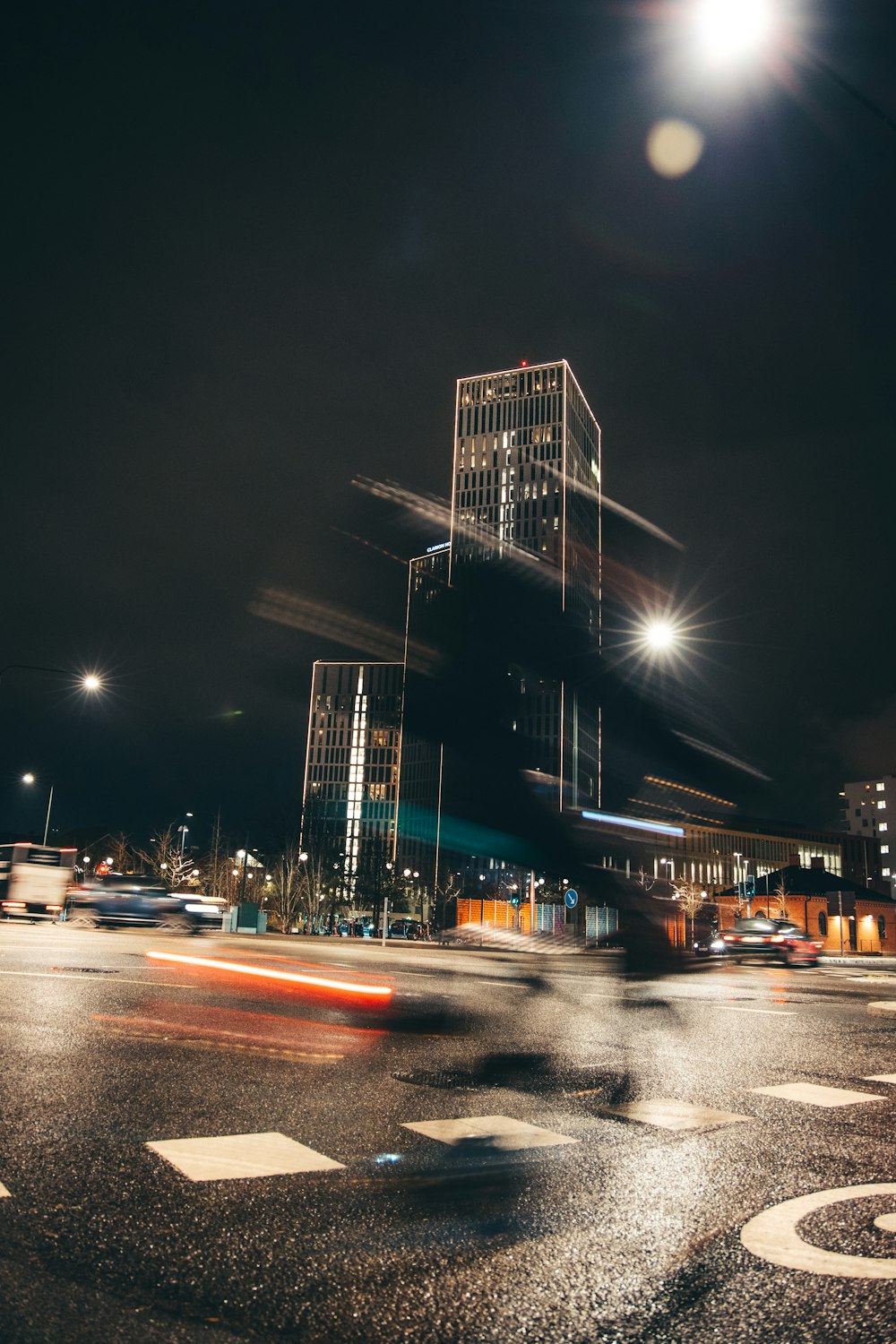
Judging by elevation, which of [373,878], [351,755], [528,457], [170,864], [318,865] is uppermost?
[528,457]

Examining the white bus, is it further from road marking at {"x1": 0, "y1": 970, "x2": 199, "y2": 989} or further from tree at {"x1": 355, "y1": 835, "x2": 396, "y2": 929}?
tree at {"x1": 355, "y1": 835, "x2": 396, "y2": 929}

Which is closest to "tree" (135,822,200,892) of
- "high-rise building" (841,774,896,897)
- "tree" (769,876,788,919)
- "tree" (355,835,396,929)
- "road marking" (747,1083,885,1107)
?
"tree" (355,835,396,929)

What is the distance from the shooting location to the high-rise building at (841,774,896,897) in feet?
496

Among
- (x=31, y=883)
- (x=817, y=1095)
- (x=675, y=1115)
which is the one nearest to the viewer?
(x=675, y=1115)

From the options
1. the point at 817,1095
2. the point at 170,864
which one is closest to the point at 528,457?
the point at 170,864

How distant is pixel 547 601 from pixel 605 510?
156 meters

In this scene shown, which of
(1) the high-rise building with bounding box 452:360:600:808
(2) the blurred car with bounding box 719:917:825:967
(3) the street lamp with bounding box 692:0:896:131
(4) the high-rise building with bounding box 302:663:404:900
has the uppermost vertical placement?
(1) the high-rise building with bounding box 452:360:600:808

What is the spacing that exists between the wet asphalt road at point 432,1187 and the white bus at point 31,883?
121 ft

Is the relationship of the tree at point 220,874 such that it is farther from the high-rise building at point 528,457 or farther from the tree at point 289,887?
the high-rise building at point 528,457

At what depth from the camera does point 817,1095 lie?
17.5ft

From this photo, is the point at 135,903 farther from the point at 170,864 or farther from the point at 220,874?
the point at 220,874

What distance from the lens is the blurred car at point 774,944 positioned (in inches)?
1102

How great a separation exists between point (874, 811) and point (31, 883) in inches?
5880

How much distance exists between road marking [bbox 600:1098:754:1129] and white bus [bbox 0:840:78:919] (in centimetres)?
4113
